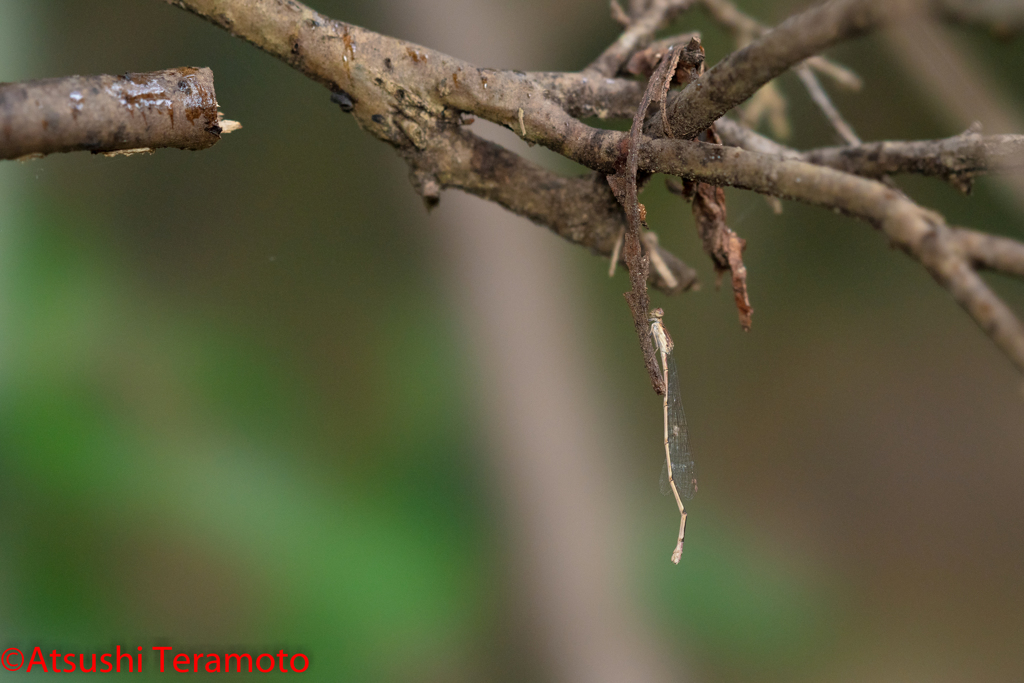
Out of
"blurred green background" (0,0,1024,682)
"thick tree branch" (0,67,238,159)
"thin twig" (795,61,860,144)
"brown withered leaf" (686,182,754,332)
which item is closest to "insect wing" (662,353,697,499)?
"brown withered leaf" (686,182,754,332)

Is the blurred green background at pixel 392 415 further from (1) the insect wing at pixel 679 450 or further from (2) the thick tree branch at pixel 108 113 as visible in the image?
(2) the thick tree branch at pixel 108 113

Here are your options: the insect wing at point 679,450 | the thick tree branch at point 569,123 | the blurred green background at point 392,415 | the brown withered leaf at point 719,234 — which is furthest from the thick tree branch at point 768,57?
A: the blurred green background at point 392,415

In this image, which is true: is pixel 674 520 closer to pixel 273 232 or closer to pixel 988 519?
pixel 988 519

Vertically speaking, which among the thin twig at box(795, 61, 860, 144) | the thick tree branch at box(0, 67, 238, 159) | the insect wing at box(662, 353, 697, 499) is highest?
the thin twig at box(795, 61, 860, 144)

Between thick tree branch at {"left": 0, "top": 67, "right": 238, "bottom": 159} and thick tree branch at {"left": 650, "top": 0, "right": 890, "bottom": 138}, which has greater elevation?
thick tree branch at {"left": 0, "top": 67, "right": 238, "bottom": 159}

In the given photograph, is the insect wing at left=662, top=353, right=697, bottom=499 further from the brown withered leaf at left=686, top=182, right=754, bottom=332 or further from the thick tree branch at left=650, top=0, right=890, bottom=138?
the thick tree branch at left=650, top=0, right=890, bottom=138

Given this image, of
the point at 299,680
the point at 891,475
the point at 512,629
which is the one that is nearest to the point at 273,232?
the point at 299,680
